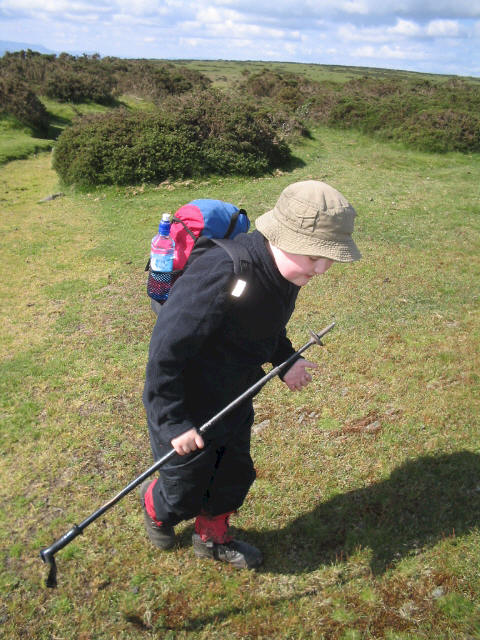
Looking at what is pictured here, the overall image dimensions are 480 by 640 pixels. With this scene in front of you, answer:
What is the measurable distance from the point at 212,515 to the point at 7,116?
22917 millimetres

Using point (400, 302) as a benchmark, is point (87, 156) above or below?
above

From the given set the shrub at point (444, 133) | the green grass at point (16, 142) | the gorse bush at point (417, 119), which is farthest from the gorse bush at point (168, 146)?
the gorse bush at point (417, 119)

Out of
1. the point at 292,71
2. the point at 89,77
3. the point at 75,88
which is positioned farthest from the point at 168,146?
the point at 292,71

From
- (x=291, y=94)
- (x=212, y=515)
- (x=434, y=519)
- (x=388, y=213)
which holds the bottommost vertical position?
(x=434, y=519)

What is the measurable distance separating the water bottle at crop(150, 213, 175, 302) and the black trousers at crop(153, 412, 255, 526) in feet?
3.47

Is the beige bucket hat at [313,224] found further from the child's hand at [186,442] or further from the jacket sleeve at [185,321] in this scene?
the child's hand at [186,442]

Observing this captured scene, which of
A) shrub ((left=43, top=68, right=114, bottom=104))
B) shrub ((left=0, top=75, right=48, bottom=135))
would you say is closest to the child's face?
shrub ((left=0, top=75, right=48, bottom=135))

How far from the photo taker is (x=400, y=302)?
736cm

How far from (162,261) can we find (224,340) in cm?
85

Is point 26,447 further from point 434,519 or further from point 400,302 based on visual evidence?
point 400,302

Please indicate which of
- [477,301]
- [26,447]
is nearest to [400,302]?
[477,301]

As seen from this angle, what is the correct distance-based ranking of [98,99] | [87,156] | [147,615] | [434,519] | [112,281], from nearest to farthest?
[147,615] → [434,519] → [112,281] → [87,156] → [98,99]

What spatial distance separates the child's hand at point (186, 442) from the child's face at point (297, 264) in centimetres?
97

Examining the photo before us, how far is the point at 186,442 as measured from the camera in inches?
94.2
